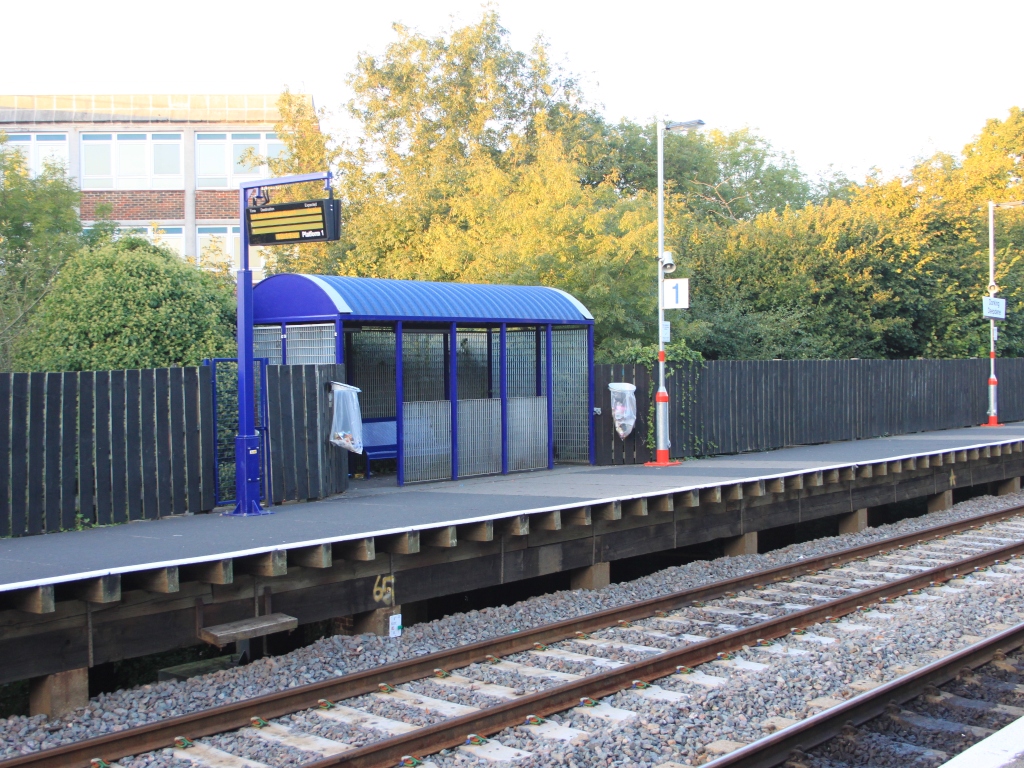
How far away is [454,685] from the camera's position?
770 cm

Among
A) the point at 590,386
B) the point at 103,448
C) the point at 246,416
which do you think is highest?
the point at 590,386

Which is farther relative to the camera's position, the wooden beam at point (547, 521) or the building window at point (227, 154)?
the building window at point (227, 154)

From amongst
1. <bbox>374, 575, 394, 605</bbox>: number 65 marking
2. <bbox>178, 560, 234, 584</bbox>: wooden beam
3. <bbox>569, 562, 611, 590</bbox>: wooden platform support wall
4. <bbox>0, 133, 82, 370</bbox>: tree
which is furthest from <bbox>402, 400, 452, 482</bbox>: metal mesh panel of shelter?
<bbox>0, 133, 82, 370</bbox>: tree

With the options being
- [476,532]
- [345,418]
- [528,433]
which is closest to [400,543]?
[476,532]

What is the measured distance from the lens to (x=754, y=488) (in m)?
13.7

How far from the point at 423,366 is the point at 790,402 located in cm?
882

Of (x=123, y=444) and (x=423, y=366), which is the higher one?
(x=423, y=366)

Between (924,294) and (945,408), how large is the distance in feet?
24.7

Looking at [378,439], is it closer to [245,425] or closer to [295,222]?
[245,425]

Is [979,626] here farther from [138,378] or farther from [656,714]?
[138,378]

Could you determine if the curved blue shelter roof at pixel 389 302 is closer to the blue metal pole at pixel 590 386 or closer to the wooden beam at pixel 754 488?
the blue metal pole at pixel 590 386

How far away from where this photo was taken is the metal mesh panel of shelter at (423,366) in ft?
53.3

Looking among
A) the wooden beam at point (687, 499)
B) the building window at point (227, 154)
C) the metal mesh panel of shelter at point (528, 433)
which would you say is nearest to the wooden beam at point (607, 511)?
the wooden beam at point (687, 499)

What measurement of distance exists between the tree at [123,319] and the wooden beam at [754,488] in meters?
7.77
